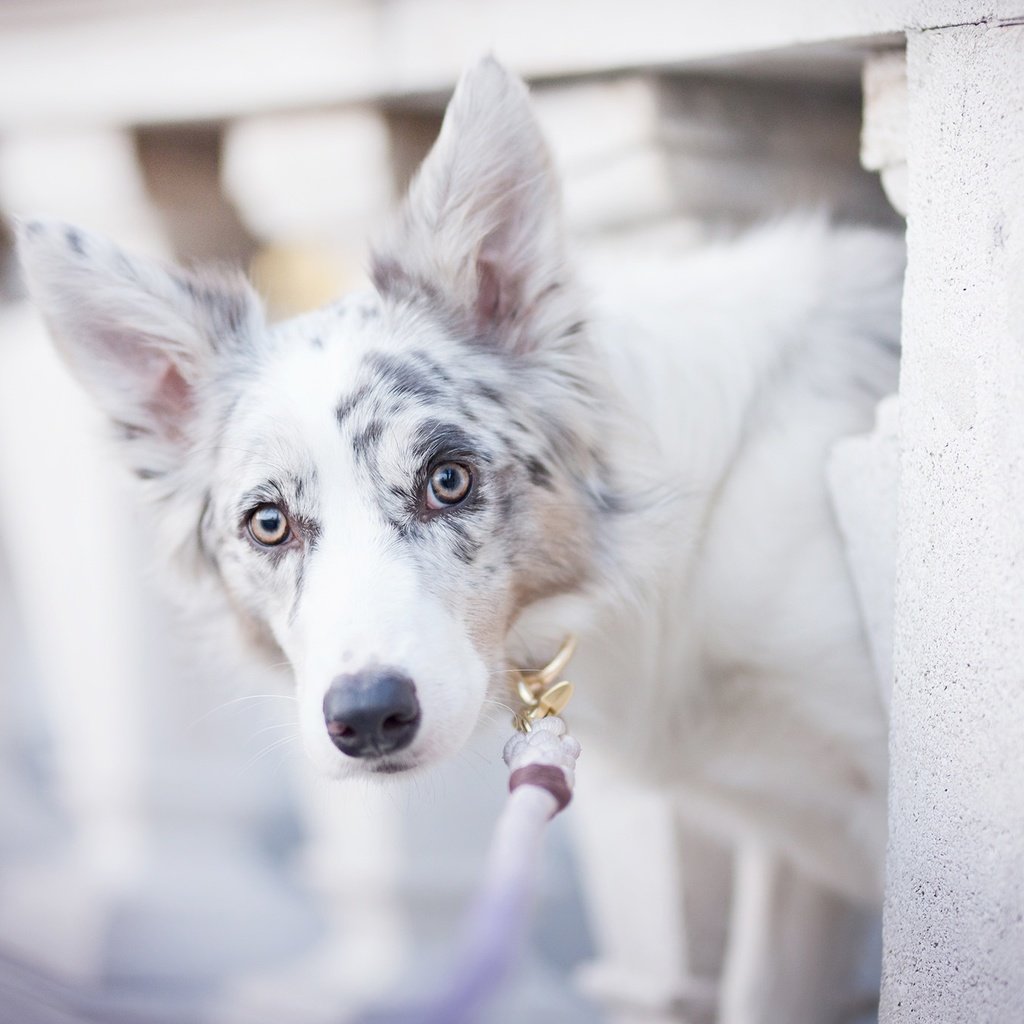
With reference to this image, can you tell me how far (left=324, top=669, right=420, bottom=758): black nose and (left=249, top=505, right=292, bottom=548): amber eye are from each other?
0.37m

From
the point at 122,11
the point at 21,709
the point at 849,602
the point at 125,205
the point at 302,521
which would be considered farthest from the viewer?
the point at 21,709

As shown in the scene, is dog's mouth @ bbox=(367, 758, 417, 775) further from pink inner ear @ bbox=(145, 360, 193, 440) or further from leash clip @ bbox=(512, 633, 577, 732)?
Answer: pink inner ear @ bbox=(145, 360, 193, 440)

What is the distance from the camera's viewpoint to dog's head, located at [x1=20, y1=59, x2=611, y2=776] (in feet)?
4.97

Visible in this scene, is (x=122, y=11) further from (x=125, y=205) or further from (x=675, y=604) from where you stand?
(x=675, y=604)

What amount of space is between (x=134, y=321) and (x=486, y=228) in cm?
62

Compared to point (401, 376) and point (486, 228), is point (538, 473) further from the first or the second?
point (486, 228)

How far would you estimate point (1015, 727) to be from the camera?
1230mm

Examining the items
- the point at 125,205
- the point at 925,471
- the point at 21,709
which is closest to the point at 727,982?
the point at 925,471

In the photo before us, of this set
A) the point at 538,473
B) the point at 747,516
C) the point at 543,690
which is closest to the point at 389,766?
the point at 543,690

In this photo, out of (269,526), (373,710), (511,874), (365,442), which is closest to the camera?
(511,874)

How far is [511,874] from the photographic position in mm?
1072

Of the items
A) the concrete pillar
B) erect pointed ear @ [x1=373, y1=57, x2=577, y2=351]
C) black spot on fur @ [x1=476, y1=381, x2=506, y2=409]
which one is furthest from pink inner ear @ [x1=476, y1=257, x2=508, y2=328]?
the concrete pillar

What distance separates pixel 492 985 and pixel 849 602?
3.66 feet

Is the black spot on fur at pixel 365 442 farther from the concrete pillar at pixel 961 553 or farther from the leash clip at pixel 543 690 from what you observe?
the concrete pillar at pixel 961 553
